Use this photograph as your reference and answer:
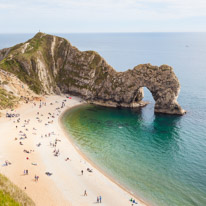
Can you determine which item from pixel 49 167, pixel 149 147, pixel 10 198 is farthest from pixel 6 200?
pixel 149 147

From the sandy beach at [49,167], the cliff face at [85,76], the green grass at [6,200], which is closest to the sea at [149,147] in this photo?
the sandy beach at [49,167]

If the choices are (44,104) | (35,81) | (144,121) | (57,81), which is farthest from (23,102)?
(144,121)

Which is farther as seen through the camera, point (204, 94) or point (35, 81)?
point (204, 94)

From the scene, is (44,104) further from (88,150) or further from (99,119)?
(88,150)

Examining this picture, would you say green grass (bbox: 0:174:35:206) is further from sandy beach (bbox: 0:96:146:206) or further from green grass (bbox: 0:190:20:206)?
sandy beach (bbox: 0:96:146:206)

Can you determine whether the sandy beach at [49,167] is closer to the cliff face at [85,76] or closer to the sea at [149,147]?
the sea at [149,147]

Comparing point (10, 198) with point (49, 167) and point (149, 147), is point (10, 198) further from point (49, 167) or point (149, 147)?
point (149, 147)
